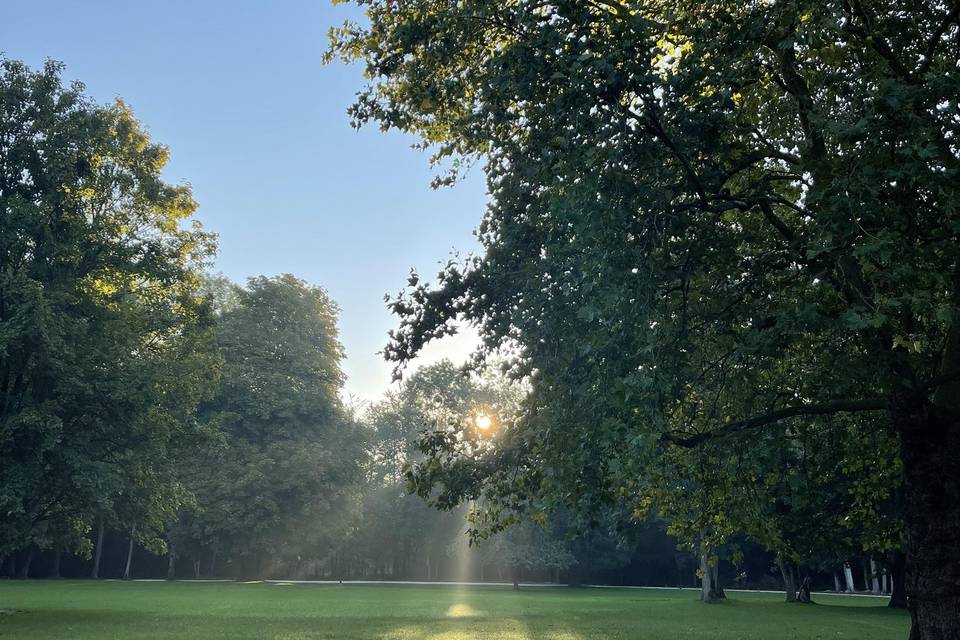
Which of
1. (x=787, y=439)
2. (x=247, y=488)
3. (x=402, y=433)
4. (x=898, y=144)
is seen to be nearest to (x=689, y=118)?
(x=898, y=144)

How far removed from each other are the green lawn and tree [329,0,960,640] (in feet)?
27.4

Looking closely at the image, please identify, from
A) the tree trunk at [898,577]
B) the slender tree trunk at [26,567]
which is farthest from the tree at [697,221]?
the slender tree trunk at [26,567]

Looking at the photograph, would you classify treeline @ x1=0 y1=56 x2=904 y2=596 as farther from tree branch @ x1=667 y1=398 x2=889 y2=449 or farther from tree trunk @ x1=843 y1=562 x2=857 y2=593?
tree trunk @ x1=843 y1=562 x2=857 y2=593

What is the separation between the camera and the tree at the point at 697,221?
31.1 ft

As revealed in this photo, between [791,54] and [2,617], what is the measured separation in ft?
79.0

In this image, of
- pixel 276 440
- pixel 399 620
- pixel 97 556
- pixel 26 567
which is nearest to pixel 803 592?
pixel 399 620

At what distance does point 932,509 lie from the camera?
38.9ft

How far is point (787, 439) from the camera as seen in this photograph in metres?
12.8

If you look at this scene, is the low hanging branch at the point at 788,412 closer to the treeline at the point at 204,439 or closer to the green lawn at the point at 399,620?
the treeline at the point at 204,439

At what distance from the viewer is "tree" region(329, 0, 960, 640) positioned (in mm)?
9484

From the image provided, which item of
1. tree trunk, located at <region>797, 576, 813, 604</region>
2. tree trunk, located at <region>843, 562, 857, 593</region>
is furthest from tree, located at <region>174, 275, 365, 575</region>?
tree trunk, located at <region>843, 562, 857, 593</region>

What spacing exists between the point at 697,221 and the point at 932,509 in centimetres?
533

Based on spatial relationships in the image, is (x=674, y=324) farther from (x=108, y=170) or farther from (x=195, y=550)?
(x=195, y=550)

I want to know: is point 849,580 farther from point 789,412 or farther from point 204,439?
point 789,412
